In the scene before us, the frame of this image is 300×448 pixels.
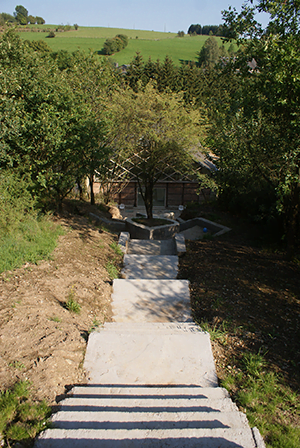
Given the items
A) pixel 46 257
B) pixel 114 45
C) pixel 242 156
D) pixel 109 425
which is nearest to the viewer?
pixel 109 425

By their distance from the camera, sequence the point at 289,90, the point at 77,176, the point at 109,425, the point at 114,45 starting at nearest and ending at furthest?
the point at 109,425 < the point at 289,90 < the point at 77,176 < the point at 114,45

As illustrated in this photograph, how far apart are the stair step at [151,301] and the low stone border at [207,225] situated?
15.2 ft

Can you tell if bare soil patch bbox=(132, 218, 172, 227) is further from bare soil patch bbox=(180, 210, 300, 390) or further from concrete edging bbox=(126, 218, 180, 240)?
bare soil patch bbox=(180, 210, 300, 390)

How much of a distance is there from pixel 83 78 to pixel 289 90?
11793 mm

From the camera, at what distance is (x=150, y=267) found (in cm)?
843

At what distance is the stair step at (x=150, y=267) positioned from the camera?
8.01 meters

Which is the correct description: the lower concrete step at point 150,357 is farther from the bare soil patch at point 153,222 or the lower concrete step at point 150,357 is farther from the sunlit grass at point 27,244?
the bare soil patch at point 153,222

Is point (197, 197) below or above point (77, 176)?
below

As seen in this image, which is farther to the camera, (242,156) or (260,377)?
(242,156)

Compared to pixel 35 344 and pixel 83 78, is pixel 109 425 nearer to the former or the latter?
pixel 35 344

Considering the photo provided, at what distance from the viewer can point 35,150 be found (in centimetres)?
827

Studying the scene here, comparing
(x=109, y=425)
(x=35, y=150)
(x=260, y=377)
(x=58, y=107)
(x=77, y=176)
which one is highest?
(x=58, y=107)

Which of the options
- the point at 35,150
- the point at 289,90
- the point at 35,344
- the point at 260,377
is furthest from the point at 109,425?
the point at 35,150

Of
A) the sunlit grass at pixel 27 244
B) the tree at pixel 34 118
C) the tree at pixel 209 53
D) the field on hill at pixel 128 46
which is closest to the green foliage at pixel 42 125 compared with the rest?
the tree at pixel 34 118
